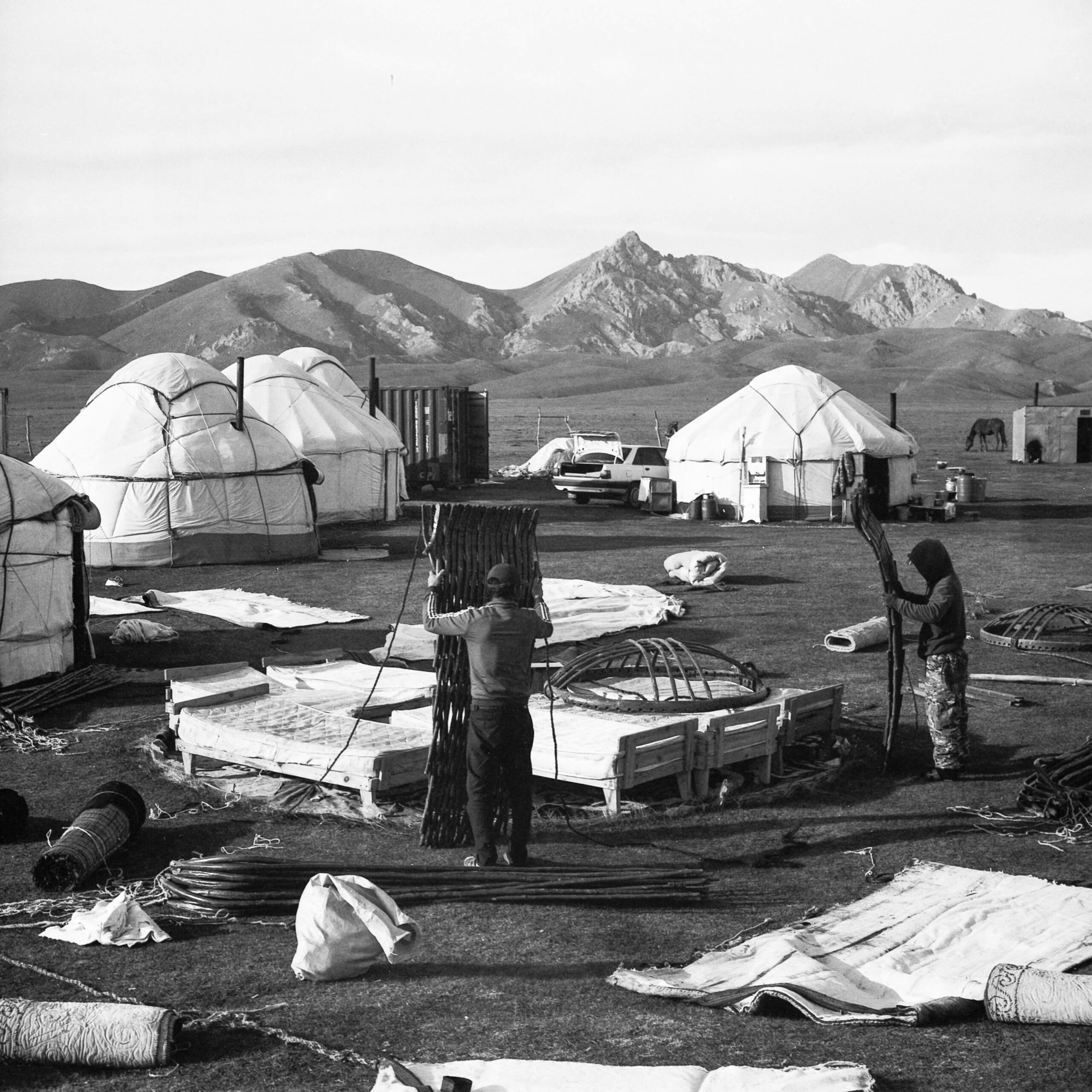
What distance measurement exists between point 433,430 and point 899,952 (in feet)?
101

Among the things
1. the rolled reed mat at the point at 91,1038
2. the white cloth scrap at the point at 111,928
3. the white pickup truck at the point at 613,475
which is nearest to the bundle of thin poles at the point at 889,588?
the white cloth scrap at the point at 111,928

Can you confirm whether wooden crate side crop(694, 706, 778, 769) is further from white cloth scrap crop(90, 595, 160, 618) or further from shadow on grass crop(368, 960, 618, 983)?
white cloth scrap crop(90, 595, 160, 618)

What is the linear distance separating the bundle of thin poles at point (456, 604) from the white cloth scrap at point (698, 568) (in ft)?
34.1

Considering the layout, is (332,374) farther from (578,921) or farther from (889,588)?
(578,921)

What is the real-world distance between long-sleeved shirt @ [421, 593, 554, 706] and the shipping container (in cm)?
2775

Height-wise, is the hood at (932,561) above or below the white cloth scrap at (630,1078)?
above

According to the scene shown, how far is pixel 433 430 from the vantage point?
36062mm

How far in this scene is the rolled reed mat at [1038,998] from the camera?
16.7 ft

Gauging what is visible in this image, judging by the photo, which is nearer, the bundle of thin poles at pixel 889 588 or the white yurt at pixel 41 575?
the bundle of thin poles at pixel 889 588

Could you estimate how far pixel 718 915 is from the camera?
664cm

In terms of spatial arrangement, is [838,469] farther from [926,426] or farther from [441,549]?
[926,426]

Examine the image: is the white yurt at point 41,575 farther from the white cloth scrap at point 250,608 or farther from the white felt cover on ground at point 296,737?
the white felt cover on ground at point 296,737

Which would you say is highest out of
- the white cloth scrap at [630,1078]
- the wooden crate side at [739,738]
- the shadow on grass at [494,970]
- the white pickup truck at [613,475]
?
the white pickup truck at [613,475]

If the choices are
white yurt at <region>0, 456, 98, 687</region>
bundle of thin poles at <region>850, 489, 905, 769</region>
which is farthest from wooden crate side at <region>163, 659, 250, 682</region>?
bundle of thin poles at <region>850, 489, 905, 769</region>
